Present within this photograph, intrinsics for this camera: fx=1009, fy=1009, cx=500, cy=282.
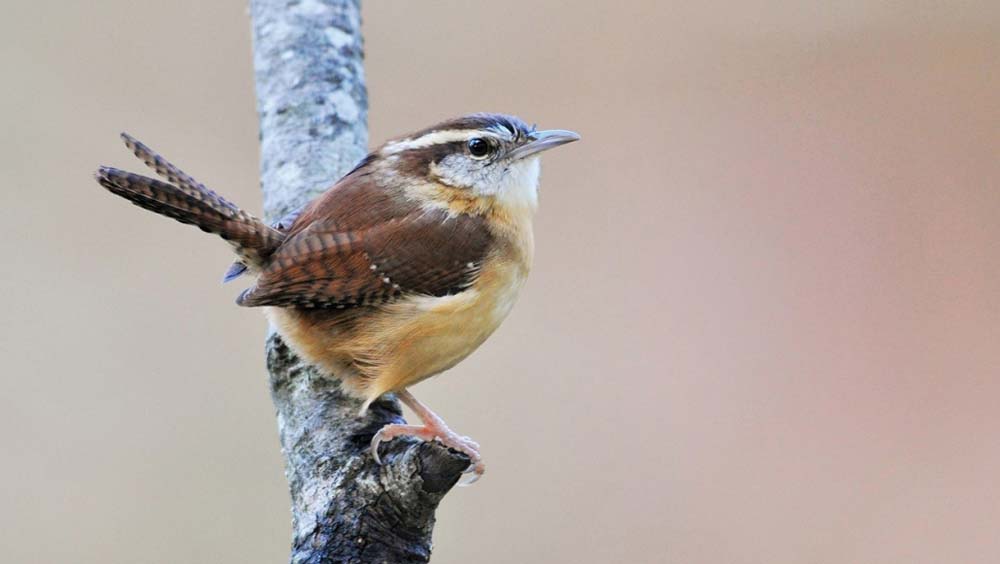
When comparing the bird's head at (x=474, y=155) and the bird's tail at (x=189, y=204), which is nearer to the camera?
the bird's tail at (x=189, y=204)

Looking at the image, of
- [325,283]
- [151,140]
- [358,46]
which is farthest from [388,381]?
[151,140]

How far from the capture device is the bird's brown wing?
246 cm

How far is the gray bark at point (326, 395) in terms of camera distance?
2.06m

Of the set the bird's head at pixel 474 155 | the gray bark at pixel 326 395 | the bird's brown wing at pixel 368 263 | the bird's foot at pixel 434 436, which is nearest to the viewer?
the gray bark at pixel 326 395

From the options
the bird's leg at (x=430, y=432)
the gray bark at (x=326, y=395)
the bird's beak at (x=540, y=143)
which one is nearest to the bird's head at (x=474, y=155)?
the bird's beak at (x=540, y=143)

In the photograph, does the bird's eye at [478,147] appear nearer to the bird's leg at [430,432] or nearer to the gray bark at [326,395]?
the gray bark at [326,395]

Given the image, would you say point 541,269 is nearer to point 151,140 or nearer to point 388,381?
point 151,140

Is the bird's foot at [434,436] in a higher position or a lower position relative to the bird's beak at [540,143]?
lower

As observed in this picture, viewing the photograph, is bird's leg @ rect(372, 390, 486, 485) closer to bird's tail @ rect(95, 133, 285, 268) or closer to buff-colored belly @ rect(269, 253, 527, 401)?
buff-colored belly @ rect(269, 253, 527, 401)

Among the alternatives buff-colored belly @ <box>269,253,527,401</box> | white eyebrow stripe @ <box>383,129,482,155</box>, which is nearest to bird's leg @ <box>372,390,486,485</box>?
buff-colored belly @ <box>269,253,527,401</box>

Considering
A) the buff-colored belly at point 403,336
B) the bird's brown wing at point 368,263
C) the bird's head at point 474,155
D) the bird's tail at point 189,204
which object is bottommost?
the buff-colored belly at point 403,336

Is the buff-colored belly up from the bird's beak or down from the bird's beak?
down

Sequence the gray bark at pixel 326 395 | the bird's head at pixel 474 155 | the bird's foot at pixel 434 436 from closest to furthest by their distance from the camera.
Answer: the gray bark at pixel 326 395 → the bird's foot at pixel 434 436 → the bird's head at pixel 474 155

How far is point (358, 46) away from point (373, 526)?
1852 mm
